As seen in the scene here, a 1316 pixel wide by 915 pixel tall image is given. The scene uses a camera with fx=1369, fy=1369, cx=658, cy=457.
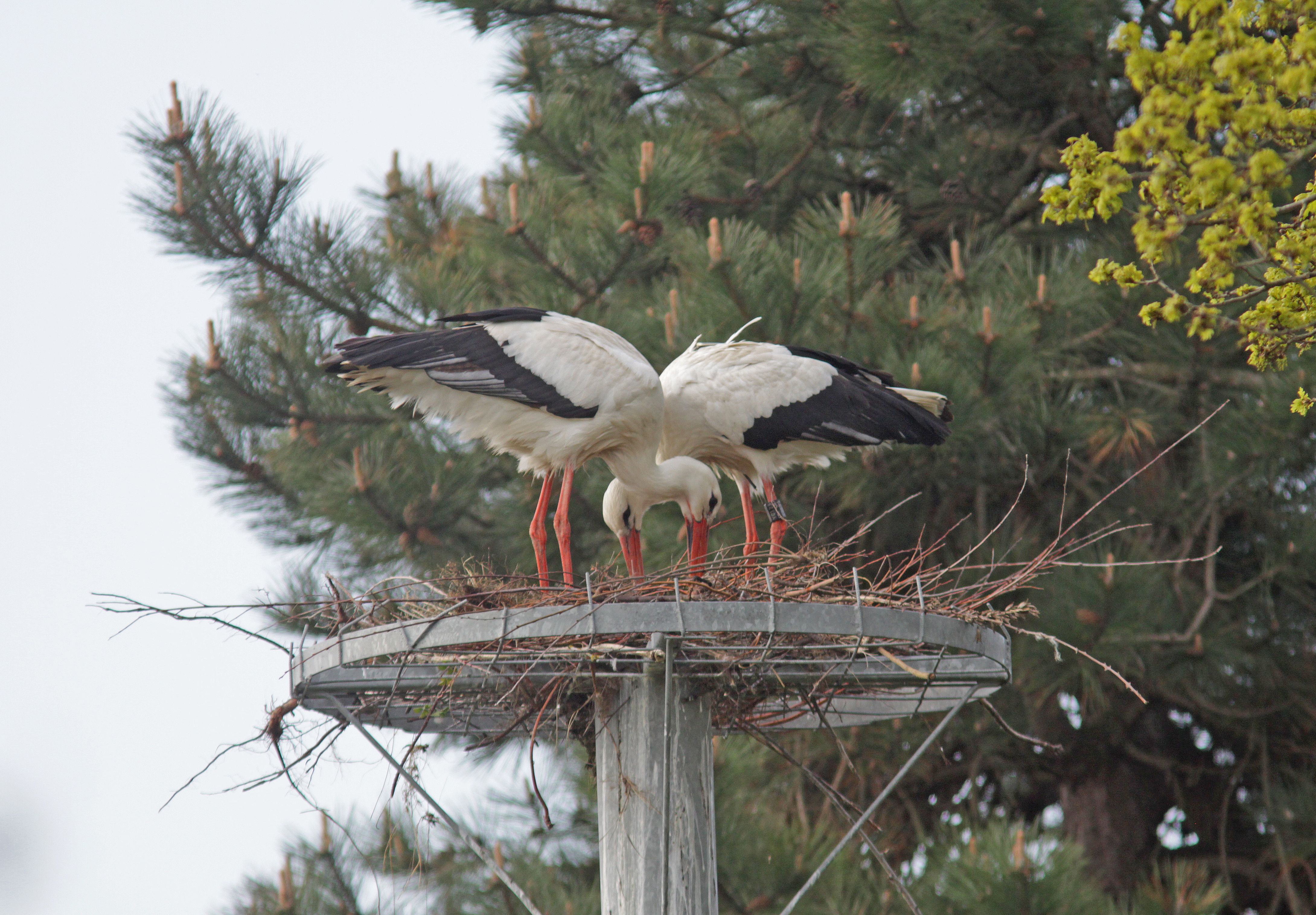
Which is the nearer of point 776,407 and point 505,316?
point 505,316

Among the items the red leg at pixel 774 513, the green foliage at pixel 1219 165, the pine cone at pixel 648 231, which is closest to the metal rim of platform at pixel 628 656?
the green foliage at pixel 1219 165

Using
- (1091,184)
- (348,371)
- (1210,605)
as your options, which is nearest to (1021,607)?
(1091,184)

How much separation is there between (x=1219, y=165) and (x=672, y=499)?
2.75 metres

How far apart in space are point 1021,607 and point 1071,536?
3.48m

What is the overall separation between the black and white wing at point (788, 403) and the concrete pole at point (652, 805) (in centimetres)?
199

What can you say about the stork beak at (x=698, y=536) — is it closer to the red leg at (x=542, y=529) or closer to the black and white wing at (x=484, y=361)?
the red leg at (x=542, y=529)

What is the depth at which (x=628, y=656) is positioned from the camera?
131 inches

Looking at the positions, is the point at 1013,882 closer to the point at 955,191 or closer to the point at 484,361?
the point at 484,361

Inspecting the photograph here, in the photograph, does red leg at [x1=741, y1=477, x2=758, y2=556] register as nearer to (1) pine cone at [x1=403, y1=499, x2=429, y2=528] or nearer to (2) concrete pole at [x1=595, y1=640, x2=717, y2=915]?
(2) concrete pole at [x1=595, y1=640, x2=717, y2=915]

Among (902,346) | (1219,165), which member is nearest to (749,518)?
(902,346)

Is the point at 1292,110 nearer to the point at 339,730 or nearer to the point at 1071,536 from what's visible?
the point at 339,730

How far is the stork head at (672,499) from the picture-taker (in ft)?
15.9

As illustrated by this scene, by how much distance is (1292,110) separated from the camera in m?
2.78

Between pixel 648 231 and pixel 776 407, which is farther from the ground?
pixel 648 231
